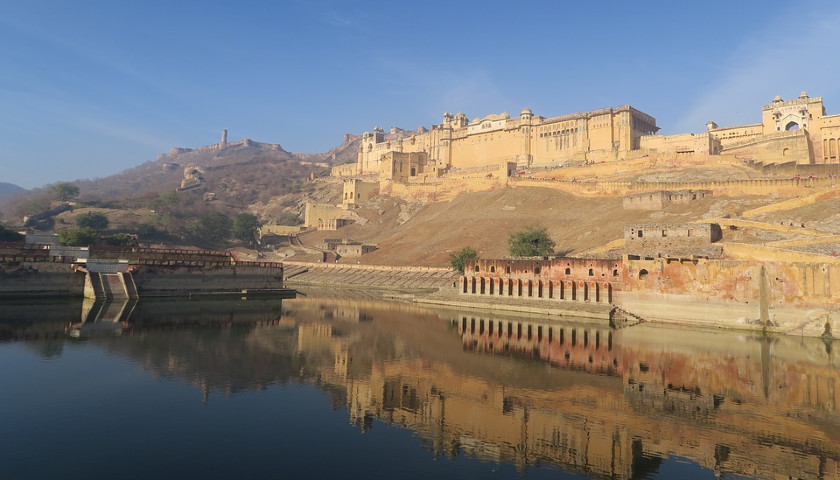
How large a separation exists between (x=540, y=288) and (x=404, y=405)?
29.7 meters

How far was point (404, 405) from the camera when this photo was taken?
55.8 feet

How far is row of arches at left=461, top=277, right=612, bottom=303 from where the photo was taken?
40406 mm

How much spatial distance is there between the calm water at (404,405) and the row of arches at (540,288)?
9.82m

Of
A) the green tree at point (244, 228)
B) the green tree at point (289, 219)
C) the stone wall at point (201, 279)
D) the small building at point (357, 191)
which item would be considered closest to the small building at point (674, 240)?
the stone wall at point (201, 279)

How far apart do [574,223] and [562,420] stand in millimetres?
55061

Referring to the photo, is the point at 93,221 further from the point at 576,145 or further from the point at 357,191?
the point at 576,145

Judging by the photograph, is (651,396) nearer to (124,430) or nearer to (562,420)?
(562,420)

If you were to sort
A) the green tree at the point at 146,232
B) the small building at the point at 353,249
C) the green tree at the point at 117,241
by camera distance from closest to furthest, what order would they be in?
1. the green tree at the point at 117,241
2. the small building at the point at 353,249
3. the green tree at the point at 146,232

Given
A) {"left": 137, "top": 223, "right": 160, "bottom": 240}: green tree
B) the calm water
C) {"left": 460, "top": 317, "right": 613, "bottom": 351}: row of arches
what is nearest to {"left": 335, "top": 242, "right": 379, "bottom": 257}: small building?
{"left": 137, "top": 223, "right": 160, "bottom": 240}: green tree

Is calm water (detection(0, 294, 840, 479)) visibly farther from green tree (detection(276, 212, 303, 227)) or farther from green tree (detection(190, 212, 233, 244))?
green tree (detection(276, 212, 303, 227))

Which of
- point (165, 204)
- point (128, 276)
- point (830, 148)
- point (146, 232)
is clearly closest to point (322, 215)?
point (146, 232)

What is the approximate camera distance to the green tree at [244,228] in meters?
99.8

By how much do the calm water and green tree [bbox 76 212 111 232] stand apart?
7088cm

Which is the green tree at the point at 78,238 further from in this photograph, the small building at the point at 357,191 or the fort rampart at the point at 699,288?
the fort rampart at the point at 699,288
